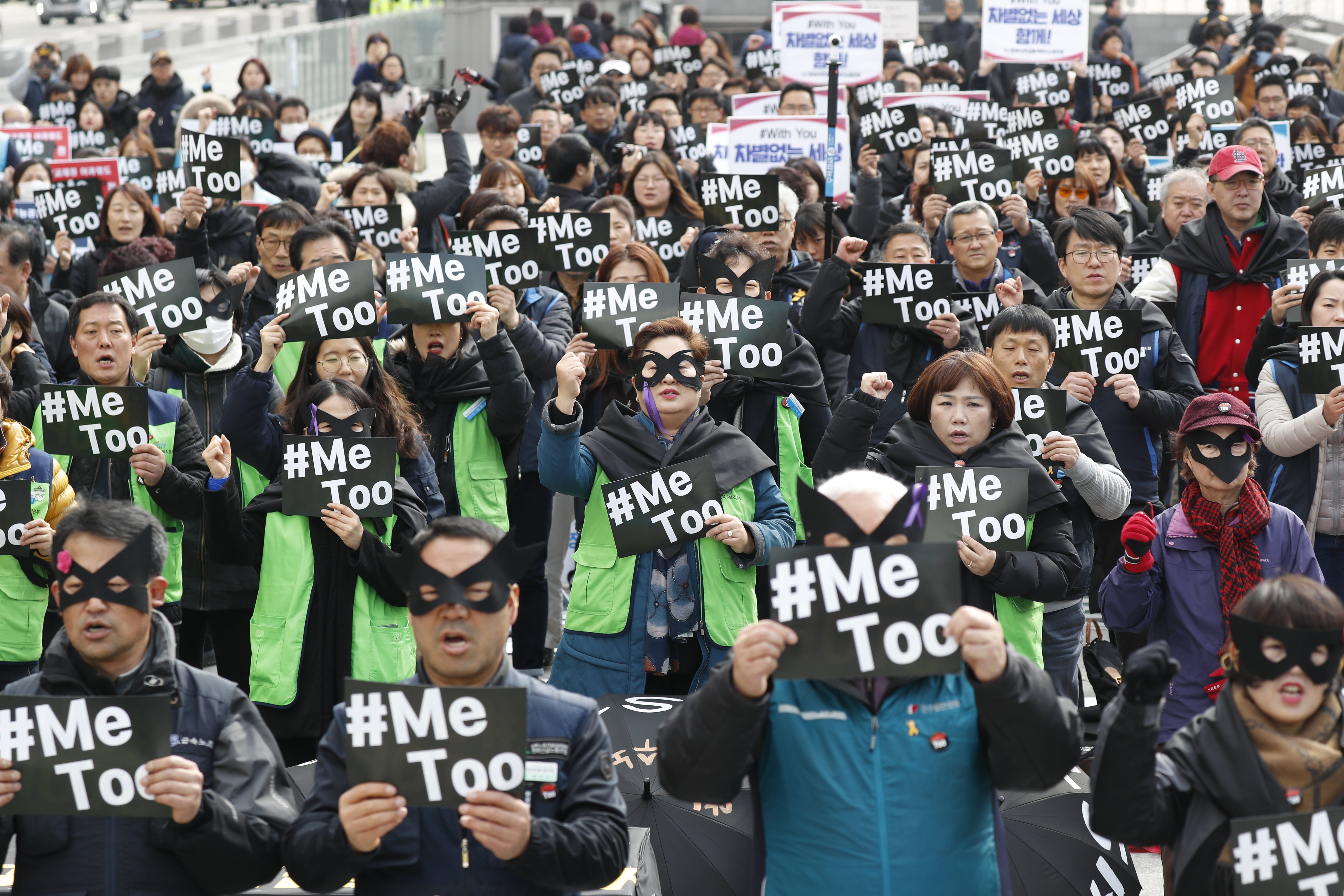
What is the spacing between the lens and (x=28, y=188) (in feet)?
38.9

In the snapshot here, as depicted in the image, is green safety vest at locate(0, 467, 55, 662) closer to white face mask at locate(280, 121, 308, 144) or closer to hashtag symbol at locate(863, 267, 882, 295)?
hashtag symbol at locate(863, 267, 882, 295)

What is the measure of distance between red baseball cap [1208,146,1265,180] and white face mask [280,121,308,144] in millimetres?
9845

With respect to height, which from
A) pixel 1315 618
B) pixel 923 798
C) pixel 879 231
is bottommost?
pixel 923 798

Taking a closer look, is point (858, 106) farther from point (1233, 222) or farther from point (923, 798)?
point (923, 798)

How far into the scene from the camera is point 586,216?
8625mm

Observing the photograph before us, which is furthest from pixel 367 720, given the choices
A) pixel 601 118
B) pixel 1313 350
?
pixel 601 118

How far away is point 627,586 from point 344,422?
4.07 ft

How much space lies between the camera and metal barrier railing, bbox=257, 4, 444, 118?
2872 cm

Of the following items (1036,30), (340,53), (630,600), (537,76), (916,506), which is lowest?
(630,600)

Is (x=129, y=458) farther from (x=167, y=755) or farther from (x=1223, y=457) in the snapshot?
(x=1223, y=457)

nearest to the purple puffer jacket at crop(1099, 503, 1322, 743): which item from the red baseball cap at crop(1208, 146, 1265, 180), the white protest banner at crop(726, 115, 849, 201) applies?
the red baseball cap at crop(1208, 146, 1265, 180)

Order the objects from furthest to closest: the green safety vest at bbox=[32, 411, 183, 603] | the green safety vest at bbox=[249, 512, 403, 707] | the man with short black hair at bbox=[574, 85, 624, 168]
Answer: the man with short black hair at bbox=[574, 85, 624, 168] < the green safety vest at bbox=[32, 411, 183, 603] < the green safety vest at bbox=[249, 512, 403, 707]

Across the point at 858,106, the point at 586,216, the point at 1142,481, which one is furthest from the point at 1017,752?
the point at 858,106

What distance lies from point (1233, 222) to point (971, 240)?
1670mm
